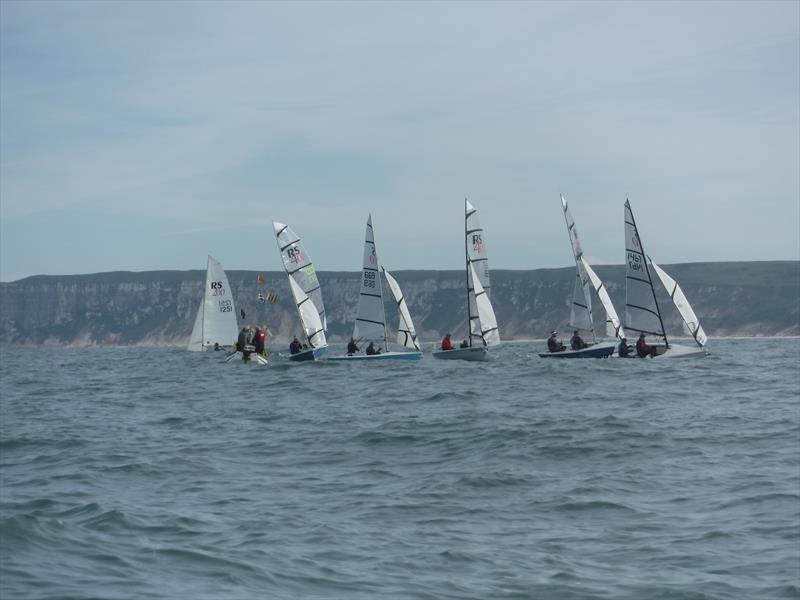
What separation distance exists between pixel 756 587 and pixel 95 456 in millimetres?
11793

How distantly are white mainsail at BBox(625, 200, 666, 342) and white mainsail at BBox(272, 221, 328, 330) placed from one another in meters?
17.5

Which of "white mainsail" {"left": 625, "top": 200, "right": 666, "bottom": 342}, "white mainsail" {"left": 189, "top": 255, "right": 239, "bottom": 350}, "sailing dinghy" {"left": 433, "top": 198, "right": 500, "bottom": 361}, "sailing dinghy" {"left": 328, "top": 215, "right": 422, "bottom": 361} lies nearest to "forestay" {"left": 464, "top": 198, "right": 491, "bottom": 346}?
"sailing dinghy" {"left": 433, "top": 198, "right": 500, "bottom": 361}

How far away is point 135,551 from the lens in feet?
35.6

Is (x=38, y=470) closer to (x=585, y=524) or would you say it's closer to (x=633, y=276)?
(x=585, y=524)

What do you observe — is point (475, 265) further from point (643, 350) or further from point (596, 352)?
point (643, 350)

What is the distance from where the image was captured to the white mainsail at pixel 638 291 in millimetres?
52250

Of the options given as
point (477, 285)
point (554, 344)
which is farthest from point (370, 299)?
point (554, 344)

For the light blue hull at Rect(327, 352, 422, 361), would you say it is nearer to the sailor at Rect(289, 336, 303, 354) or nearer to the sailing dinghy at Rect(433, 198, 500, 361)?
the sailing dinghy at Rect(433, 198, 500, 361)

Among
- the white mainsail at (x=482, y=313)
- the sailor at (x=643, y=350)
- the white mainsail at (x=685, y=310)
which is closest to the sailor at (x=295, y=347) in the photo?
the white mainsail at (x=482, y=313)

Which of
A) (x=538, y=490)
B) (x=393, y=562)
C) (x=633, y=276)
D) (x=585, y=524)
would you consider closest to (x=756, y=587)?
(x=585, y=524)

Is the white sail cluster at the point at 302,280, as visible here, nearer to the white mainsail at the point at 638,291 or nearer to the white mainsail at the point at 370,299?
the white mainsail at the point at 370,299

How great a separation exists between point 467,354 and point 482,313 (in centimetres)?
333

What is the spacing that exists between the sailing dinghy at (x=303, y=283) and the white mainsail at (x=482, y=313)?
8.60 meters

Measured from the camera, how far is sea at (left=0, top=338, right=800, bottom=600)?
33.1 ft
